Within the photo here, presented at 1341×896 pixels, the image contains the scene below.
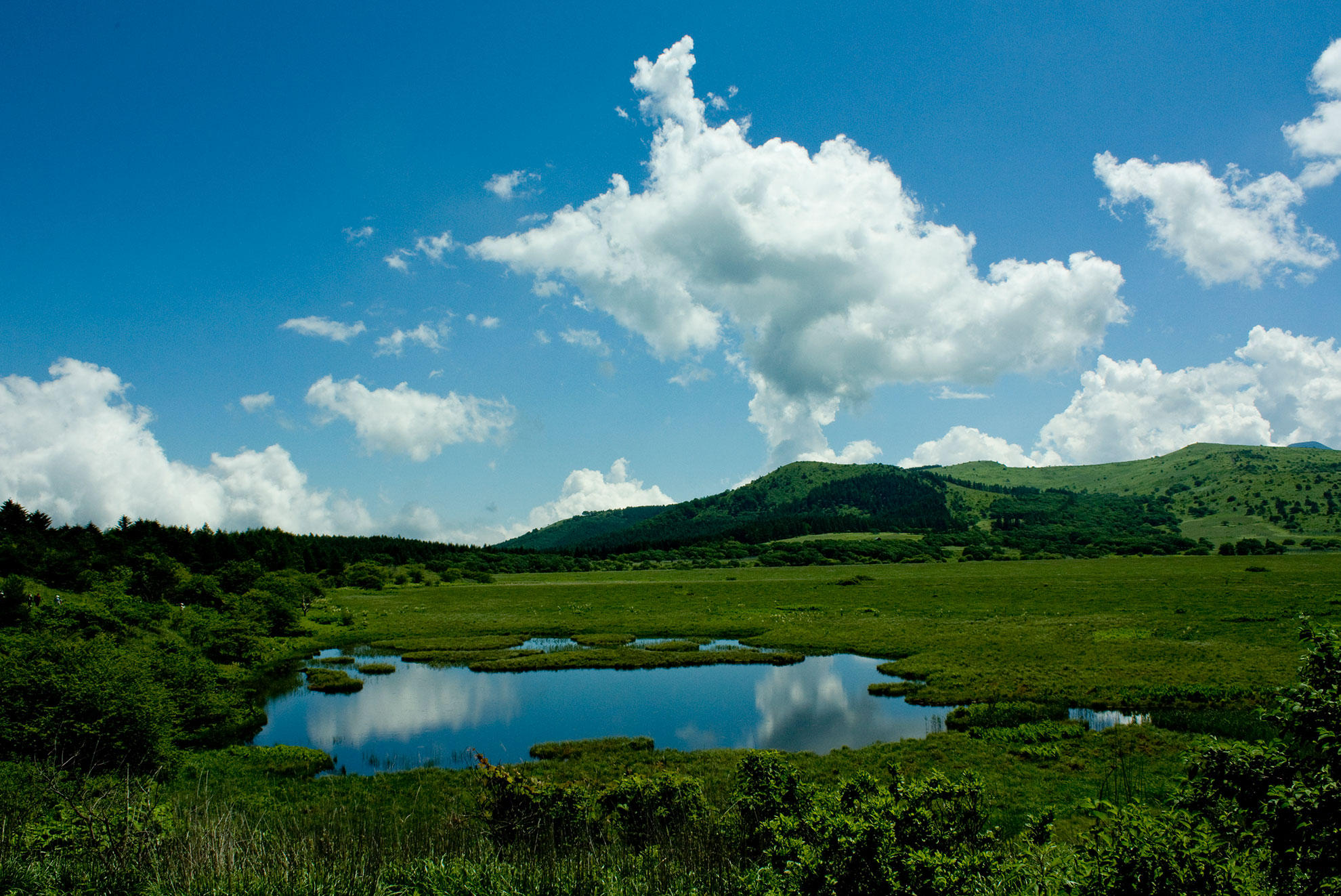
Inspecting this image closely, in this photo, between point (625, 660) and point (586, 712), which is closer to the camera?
point (586, 712)

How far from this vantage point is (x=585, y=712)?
33531 mm

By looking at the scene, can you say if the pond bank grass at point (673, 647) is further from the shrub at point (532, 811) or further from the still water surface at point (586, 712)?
the shrub at point (532, 811)

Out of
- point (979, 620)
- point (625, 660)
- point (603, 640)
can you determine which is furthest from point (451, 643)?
point (979, 620)

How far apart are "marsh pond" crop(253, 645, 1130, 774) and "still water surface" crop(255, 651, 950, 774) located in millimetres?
98

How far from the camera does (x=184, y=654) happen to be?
101 ft

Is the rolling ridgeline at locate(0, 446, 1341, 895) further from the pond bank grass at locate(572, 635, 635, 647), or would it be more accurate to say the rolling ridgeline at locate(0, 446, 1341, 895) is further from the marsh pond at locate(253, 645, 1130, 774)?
the pond bank grass at locate(572, 635, 635, 647)

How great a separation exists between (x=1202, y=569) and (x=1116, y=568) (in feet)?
43.1

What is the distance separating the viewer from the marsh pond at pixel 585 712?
1086 inches

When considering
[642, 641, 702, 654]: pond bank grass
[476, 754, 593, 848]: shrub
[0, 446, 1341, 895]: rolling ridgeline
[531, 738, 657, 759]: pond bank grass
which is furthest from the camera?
[642, 641, 702, 654]: pond bank grass

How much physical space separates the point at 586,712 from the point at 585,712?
0.04m

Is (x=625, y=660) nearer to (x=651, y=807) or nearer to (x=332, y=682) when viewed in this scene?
(x=332, y=682)

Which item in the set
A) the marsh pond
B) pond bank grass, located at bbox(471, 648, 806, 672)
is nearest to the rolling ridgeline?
the marsh pond

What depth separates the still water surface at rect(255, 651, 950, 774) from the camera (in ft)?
90.9

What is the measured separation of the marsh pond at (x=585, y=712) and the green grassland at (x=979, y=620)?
3889mm
